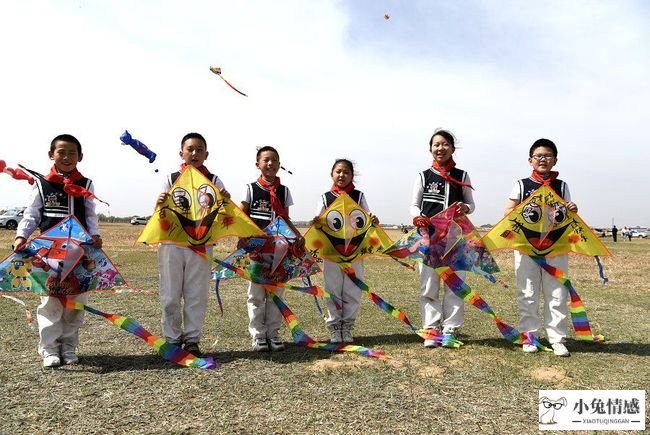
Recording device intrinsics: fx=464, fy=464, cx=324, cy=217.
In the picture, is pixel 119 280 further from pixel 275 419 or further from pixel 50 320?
pixel 275 419

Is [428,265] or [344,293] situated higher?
[428,265]

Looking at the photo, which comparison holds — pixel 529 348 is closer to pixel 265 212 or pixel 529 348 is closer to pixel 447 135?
pixel 447 135

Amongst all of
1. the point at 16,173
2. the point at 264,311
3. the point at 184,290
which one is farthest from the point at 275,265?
the point at 16,173

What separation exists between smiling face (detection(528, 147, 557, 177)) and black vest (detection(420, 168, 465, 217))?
785 millimetres

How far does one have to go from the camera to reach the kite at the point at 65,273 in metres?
4.21

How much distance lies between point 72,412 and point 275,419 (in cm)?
137

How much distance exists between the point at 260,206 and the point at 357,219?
45.8 inches

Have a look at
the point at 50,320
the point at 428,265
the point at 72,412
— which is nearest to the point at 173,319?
the point at 50,320

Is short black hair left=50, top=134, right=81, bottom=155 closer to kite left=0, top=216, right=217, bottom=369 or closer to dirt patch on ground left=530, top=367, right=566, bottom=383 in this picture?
kite left=0, top=216, right=217, bottom=369

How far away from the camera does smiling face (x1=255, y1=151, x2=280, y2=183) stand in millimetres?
5125

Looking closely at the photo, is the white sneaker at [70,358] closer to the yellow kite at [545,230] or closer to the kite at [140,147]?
the kite at [140,147]

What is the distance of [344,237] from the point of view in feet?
17.7

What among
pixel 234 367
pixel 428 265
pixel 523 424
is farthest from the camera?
pixel 428 265

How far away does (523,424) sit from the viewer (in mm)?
2947
